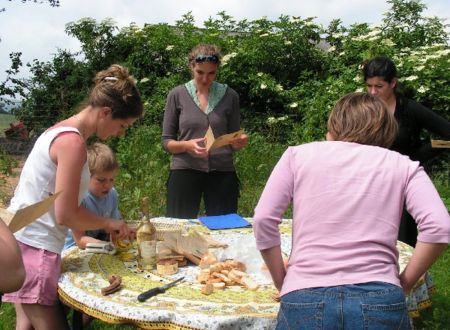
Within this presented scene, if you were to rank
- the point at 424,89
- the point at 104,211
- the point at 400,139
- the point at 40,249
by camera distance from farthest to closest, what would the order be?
the point at 424,89 < the point at 400,139 < the point at 104,211 < the point at 40,249

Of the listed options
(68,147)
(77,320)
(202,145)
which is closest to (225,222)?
(202,145)

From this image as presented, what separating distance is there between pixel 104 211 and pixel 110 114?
0.66 m

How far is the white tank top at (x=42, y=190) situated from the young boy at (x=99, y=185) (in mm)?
402

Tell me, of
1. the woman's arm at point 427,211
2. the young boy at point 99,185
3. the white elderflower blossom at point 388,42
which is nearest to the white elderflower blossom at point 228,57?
the white elderflower blossom at point 388,42

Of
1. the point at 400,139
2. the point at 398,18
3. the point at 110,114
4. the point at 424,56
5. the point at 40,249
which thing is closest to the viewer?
the point at 40,249

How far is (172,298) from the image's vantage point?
1.99 metres

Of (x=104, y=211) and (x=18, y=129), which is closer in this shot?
(x=104, y=211)

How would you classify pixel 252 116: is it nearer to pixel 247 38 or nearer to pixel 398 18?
pixel 247 38

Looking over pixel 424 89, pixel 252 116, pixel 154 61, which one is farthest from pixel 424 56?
pixel 154 61

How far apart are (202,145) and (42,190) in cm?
146

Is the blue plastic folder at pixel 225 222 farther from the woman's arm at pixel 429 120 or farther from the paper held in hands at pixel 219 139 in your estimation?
the woman's arm at pixel 429 120

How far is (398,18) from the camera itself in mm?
8781

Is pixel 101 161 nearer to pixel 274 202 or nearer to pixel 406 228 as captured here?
pixel 274 202

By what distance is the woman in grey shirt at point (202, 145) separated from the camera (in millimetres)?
3545
